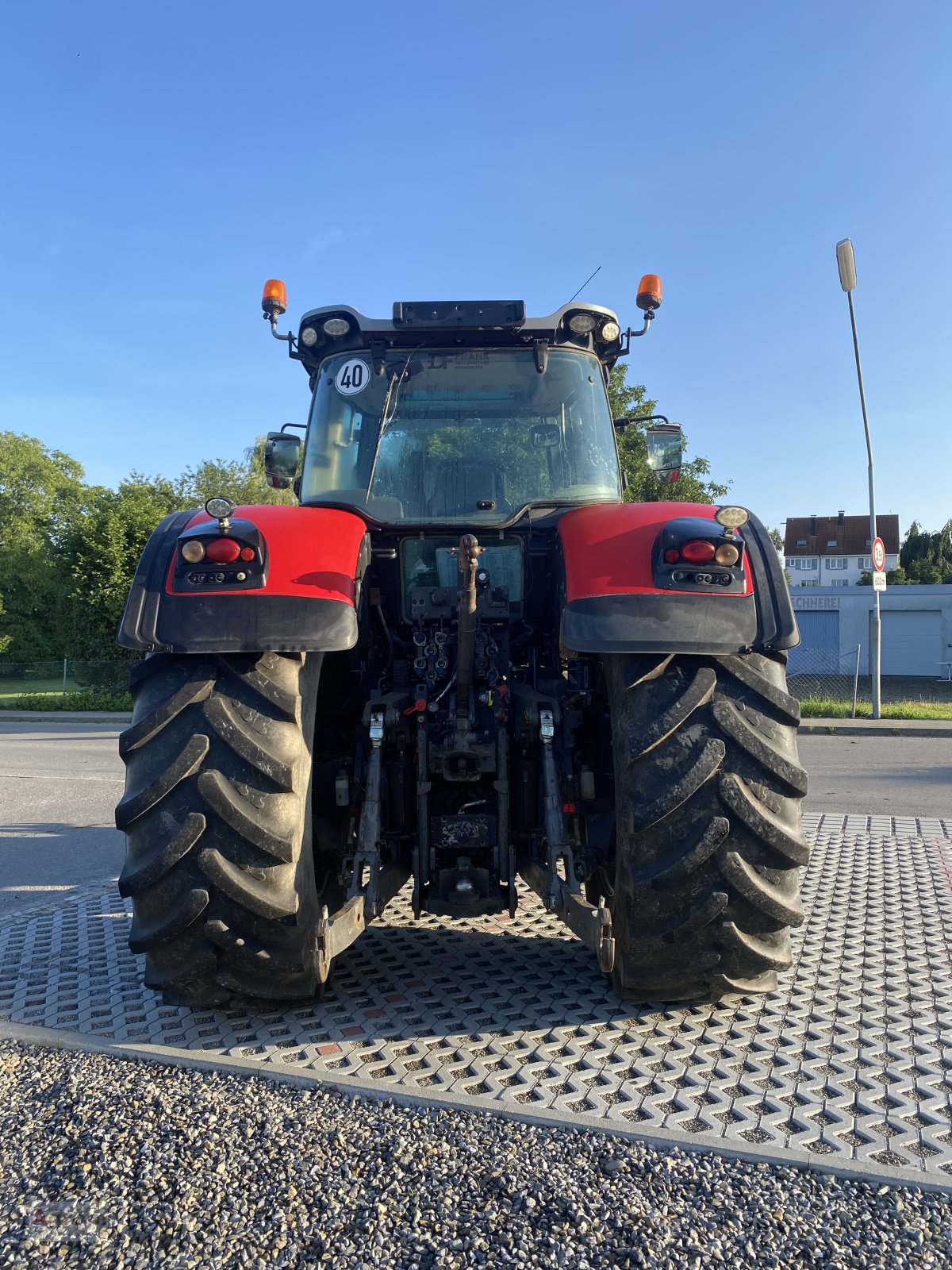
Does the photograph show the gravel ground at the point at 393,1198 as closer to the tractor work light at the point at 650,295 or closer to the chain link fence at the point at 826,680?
the tractor work light at the point at 650,295

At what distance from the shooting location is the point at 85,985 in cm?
353

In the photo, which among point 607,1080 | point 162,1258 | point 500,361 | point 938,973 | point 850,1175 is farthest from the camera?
point 500,361

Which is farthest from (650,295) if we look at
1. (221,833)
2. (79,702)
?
(79,702)

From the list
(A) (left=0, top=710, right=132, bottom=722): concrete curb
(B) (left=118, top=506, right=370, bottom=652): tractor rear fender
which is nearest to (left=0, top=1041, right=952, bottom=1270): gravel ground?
(B) (left=118, top=506, right=370, bottom=652): tractor rear fender

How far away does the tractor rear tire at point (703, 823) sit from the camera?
2734 millimetres

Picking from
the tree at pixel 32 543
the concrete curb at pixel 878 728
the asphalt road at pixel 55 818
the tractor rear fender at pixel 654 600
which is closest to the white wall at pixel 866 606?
the concrete curb at pixel 878 728

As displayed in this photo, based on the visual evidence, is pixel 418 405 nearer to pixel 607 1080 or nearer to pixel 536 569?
pixel 536 569

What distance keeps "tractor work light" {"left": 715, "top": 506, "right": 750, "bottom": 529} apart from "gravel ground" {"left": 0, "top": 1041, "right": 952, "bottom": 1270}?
1.78 metres

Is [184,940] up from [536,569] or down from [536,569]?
down

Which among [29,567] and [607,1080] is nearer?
[607,1080]

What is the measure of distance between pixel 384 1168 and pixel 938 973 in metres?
2.42

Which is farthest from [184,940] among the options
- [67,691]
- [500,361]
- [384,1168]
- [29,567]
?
[29,567]

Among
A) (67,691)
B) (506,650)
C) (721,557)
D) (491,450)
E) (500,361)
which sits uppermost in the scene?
(500,361)

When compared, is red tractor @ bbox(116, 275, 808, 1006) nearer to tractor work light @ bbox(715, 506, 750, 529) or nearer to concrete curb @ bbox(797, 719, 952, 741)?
tractor work light @ bbox(715, 506, 750, 529)
